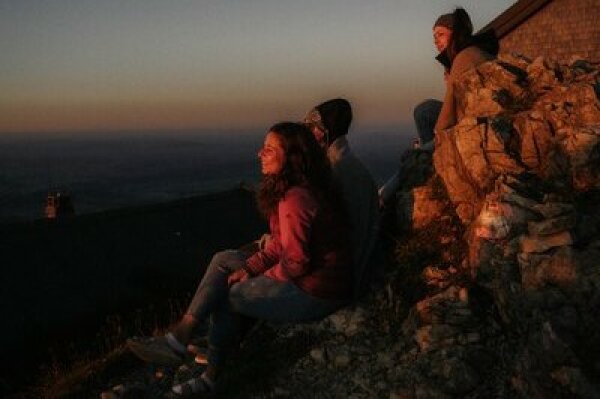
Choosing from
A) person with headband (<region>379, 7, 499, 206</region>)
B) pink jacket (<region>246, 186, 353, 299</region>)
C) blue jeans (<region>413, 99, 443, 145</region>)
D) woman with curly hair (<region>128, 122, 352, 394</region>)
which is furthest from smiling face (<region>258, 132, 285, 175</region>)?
blue jeans (<region>413, 99, 443, 145</region>)

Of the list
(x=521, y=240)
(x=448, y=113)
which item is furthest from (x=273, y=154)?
(x=448, y=113)

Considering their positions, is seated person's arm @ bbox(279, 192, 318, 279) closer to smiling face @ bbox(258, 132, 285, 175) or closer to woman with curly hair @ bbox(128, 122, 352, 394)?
woman with curly hair @ bbox(128, 122, 352, 394)

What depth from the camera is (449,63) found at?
26.3 ft

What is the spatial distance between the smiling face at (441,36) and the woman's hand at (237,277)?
4251mm

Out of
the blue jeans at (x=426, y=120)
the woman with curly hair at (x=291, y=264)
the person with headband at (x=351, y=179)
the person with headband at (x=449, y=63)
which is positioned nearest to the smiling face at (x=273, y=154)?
the woman with curly hair at (x=291, y=264)

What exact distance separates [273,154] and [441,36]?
356cm

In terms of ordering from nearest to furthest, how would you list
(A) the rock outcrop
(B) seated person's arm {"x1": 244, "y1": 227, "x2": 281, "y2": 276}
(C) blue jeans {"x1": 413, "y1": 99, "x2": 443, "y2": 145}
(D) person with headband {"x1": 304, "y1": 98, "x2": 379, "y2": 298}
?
(A) the rock outcrop
(B) seated person's arm {"x1": 244, "y1": 227, "x2": 281, "y2": 276}
(D) person with headband {"x1": 304, "y1": 98, "x2": 379, "y2": 298}
(C) blue jeans {"x1": 413, "y1": 99, "x2": 443, "y2": 145}

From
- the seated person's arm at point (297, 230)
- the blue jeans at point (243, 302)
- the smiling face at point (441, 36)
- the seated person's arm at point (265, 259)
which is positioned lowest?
the blue jeans at point (243, 302)

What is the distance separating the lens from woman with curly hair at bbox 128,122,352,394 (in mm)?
5164

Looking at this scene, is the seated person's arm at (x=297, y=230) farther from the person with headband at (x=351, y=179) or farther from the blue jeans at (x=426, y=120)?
the blue jeans at (x=426, y=120)

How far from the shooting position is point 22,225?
1502 cm

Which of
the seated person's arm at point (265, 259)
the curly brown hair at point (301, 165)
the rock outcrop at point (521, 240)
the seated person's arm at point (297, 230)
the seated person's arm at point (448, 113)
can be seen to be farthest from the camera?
the seated person's arm at point (448, 113)

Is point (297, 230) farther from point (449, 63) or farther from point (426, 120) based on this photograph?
point (449, 63)

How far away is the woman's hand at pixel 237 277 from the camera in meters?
5.43
